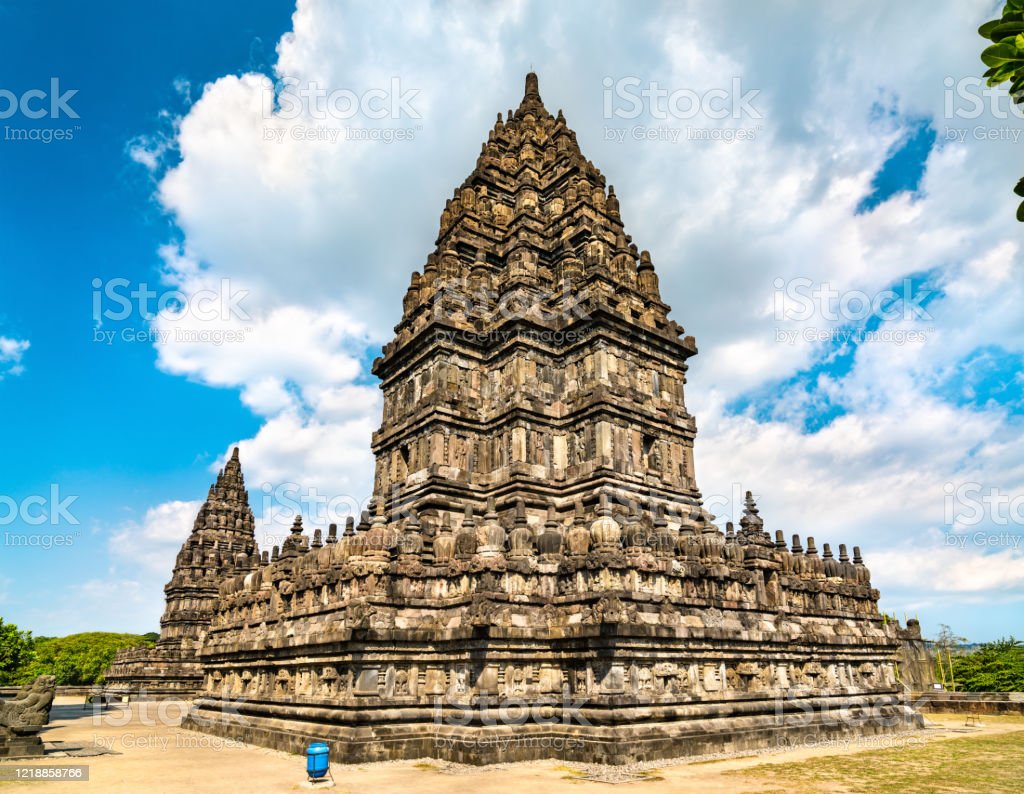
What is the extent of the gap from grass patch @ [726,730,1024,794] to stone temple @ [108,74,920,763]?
102 inches

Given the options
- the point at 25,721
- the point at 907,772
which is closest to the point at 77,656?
the point at 25,721

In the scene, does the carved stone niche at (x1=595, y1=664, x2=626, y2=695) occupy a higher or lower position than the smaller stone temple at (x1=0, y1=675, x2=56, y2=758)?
higher

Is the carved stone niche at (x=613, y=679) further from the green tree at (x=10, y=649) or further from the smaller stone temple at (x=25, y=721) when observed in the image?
the green tree at (x=10, y=649)

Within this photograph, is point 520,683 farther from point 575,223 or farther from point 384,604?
point 575,223

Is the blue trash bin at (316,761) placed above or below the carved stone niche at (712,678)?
below

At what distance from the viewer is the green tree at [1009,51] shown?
4.47 metres

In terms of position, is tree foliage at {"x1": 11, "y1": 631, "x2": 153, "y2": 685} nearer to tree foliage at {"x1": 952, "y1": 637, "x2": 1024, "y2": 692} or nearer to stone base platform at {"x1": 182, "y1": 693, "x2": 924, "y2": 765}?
stone base platform at {"x1": 182, "y1": 693, "x2": 924, "y2": 765}

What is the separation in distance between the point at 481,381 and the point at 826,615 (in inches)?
638

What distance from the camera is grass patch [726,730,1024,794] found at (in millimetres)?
14055

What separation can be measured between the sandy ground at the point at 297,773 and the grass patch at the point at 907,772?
0.79 meters

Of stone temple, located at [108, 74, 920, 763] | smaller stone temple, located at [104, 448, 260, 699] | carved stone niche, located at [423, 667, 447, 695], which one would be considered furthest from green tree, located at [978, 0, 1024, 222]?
smaller stone temple, located at [104, 448, 260, 699]

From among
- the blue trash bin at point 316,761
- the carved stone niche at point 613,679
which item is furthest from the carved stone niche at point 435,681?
the blue trash bin at point 316,761

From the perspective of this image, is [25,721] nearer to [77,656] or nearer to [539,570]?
[539,570]

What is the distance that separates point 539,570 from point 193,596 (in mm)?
47143
